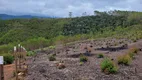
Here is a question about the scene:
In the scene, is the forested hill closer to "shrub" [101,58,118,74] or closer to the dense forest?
the dense forest

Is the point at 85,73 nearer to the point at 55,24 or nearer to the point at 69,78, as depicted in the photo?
the point at 69,78

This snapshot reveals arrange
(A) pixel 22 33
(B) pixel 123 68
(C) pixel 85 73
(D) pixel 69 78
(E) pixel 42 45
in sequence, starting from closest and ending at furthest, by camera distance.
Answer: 1. (D) pixel 69 78
2. (C) pixel 85 73
3. (B) pixel 123 68
4. (E) pixel 42 45
5. (A) pixel 22 33

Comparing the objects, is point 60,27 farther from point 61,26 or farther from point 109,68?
point 109,68

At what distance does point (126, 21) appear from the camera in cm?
9100

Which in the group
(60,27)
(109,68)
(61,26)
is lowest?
(60,27)

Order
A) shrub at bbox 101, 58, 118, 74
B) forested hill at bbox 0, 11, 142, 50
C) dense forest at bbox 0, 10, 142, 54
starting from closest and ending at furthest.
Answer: shrub at bbox 101, 58, 118, 74 < dense forest at bbox 0, 10, 142, 54 < forested hill at bbox 0, 11, 142, 50

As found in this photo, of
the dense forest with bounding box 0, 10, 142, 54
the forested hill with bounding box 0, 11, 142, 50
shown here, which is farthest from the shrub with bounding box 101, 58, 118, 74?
the forested hill with bounding box 0, 11, 142, 50

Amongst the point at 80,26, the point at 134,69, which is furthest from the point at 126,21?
the point at 134,69

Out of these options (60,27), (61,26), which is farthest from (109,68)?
(61,26)

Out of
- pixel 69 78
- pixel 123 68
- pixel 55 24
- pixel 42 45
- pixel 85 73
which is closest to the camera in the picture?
pixel 69 78

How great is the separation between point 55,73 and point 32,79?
1650 millimetres

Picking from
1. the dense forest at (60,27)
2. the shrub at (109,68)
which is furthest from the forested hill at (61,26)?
the shrub at (109,68)

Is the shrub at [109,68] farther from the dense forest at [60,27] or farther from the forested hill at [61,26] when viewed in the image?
the forested hill at [61,26]

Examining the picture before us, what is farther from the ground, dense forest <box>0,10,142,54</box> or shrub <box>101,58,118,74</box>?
shrub <box>101,58,118,74</box>
